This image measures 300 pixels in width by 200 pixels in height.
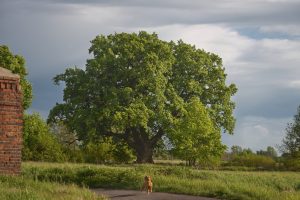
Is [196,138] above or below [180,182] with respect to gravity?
above

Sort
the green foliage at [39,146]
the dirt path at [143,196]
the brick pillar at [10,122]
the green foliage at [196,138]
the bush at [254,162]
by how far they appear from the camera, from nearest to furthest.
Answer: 1. the brick pillar at [10,122]
2. the dirt path at [143,196]
3. the green foliage at [39,146]
4. the green foliage at [196,138]
5. the bush at [254,162]

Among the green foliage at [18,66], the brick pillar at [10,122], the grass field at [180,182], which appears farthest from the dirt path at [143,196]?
the green foliage at [18,66]

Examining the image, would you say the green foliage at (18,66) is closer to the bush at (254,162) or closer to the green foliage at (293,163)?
the bush at (254,162)

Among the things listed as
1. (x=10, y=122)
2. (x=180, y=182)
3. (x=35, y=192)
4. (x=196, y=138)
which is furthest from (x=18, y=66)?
(x=35, y=192)

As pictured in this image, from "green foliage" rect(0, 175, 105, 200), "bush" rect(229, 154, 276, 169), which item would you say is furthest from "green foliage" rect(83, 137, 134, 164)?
"green foliage" rect(0, 175, 105, 200)

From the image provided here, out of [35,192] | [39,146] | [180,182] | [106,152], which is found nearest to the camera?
[35,192]

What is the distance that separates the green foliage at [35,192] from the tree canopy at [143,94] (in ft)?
100.0

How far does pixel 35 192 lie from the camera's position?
14.3 metres

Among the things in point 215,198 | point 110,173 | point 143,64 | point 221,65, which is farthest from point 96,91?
point 215,198

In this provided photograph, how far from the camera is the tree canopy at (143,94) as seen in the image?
49656mm

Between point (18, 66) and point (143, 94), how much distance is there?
37.3 feet

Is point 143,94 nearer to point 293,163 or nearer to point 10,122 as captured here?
point 293,163

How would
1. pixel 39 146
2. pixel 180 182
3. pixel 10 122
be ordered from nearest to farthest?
1. pixel 10 122
2. pixel 180 182
3. pixel 39 146

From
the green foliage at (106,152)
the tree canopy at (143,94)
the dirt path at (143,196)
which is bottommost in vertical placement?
the dirt path at (143,196)
